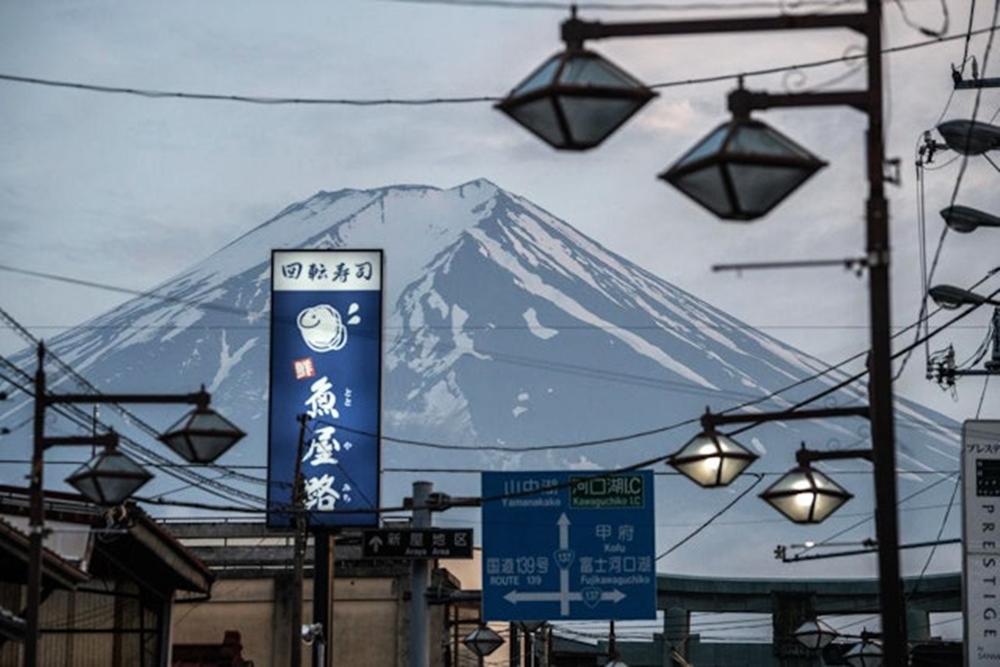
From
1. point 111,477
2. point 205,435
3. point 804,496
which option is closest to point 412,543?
point 111,477

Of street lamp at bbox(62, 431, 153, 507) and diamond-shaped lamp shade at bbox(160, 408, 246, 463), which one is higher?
diamond-shaped lamp shade at bbox(160, 408, 246, 463)

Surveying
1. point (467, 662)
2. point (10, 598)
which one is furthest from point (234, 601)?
point (10, 598)

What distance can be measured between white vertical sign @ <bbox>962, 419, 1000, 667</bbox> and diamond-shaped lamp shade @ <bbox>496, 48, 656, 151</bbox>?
48.6 ft

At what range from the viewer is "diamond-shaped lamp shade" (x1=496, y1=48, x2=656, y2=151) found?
34.9ft

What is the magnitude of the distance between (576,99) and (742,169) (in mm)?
961

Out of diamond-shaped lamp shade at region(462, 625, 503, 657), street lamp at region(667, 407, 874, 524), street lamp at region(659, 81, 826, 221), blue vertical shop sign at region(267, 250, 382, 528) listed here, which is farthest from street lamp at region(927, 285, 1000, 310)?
blue vertical shop sign at region(267, 250, 382, 528)

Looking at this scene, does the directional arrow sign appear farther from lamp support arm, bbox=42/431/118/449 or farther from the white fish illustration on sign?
lamp support arm, bbox=42/431/118/449

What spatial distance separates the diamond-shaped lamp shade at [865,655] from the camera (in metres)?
37.7

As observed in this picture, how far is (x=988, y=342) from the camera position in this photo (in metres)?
33.4

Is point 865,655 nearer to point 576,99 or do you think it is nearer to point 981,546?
point 981,546

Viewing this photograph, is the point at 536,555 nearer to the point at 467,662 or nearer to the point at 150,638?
the point at 150,638

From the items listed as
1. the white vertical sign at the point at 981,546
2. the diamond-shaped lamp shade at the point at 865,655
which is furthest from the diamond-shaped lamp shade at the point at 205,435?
the diamond-shaped lamp shade at the point at 865,655

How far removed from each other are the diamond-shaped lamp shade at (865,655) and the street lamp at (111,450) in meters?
20.0

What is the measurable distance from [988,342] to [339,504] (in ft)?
70.5
